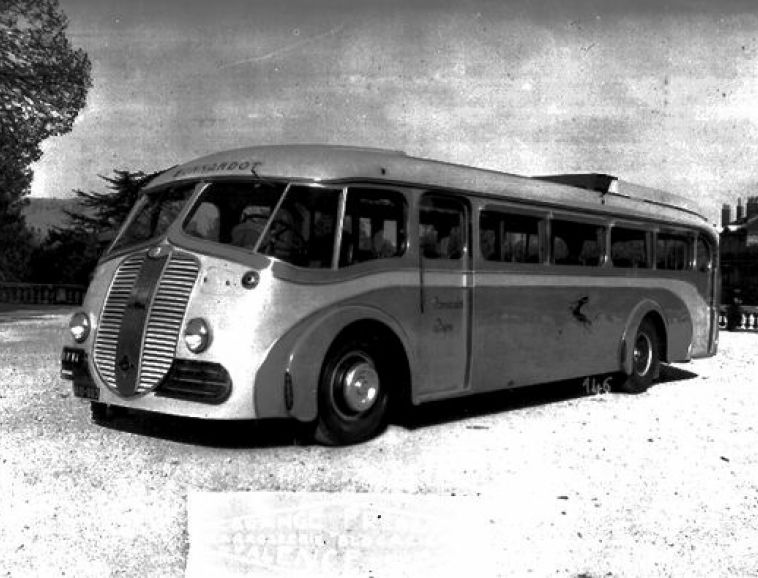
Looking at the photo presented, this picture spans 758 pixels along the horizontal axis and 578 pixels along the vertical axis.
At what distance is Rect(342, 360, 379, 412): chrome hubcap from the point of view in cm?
770

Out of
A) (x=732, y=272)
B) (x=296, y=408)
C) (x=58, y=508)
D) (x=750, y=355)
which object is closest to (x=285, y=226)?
(x=296, y=408)

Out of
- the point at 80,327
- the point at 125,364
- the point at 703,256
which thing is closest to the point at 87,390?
the point at 80,327

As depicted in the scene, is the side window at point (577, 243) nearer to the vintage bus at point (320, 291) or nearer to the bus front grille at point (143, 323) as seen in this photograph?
the vintage bus at point (320, 291)

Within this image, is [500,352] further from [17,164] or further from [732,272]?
[732,272]

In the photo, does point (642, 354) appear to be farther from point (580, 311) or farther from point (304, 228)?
point (304, 228)

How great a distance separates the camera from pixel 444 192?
885 cm

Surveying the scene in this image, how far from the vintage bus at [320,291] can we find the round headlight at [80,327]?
2 centimetres

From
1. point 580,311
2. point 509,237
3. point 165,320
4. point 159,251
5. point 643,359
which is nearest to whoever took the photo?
point 165,320

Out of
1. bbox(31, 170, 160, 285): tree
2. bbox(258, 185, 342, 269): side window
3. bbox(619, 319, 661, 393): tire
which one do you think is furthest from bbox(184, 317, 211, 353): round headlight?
bbox(31, 170, 160, 285): tree

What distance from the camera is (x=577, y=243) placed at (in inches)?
435

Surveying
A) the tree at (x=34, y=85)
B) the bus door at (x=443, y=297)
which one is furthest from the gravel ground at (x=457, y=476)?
the tree at (x=34, y=85)

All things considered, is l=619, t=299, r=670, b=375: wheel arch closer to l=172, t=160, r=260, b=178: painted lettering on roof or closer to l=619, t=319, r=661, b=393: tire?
l=619, t=319, r=661, b=393: tire

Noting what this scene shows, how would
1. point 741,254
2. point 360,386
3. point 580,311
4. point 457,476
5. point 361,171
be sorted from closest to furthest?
point 457,476, point 360,386, point 361,171, point 580,311, point 741,254

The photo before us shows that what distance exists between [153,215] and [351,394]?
7.97 ft
